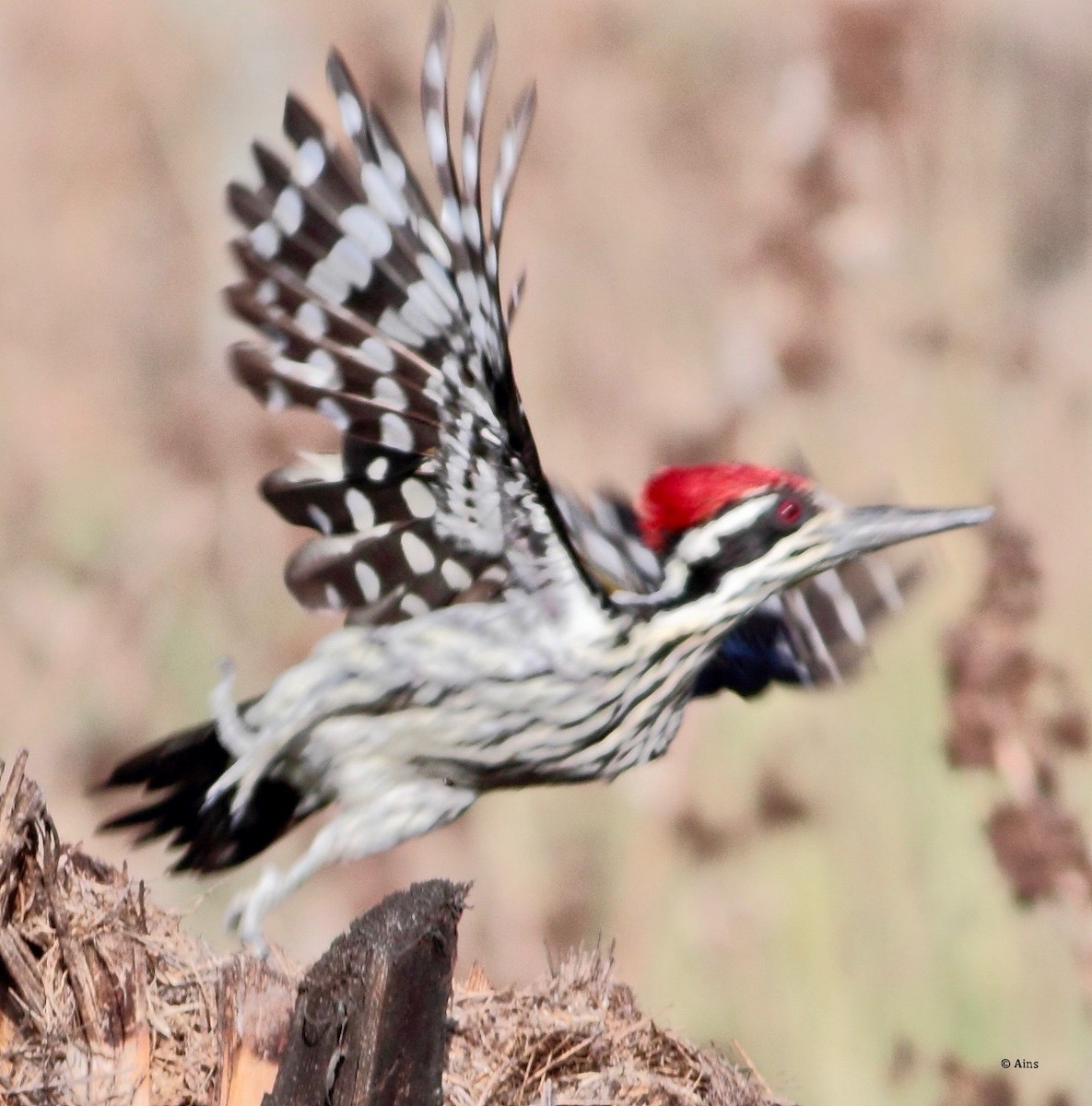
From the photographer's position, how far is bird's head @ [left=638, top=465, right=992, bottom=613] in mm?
1837

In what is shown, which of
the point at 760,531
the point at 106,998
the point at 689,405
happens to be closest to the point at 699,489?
the point at 760,531

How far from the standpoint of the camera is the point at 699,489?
1.86m

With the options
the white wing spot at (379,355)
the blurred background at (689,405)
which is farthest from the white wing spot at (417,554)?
the blurred background at (689,405)

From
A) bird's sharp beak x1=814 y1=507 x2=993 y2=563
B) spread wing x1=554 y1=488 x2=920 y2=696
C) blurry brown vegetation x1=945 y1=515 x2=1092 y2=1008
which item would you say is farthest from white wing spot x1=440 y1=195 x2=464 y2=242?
blurry brown vegetation x1=945 y1=515 x2=1092 y2=1008

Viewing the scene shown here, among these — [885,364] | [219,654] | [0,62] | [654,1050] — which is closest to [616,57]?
[885,364]

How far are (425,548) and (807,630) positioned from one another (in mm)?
900

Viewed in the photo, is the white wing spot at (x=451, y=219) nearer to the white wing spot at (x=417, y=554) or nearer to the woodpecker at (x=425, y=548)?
the woodpecker at (x=425, y=548)

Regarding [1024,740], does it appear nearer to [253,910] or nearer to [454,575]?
[454,575]

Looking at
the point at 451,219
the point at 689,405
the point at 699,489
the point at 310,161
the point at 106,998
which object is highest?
the point at 310,161

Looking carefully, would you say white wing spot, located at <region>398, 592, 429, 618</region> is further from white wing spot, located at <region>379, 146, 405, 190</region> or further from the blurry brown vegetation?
the blurry brown vegetation

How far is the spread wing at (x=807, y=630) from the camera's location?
93.1 inches

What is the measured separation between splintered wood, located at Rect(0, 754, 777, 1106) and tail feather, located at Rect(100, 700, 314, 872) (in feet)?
0.78

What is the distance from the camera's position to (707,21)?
3.51m

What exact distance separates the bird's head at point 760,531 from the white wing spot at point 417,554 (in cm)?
33
